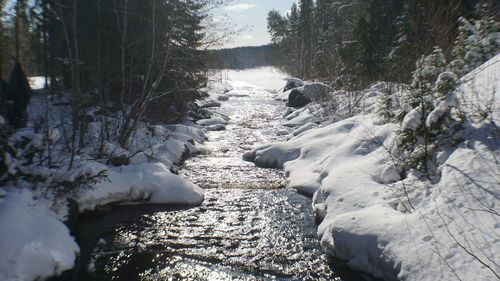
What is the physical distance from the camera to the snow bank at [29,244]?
3.57m

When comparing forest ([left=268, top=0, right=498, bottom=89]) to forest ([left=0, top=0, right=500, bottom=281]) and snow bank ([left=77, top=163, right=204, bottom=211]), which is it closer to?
forest ([left=0, top=0, right=500, bottom=281])

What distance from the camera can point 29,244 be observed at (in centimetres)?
378

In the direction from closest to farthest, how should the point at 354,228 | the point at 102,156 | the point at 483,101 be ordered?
1. the point at 354,228
2. the point at 483,101
3. the point at 102,156

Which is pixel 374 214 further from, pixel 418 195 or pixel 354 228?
pixel 418 195

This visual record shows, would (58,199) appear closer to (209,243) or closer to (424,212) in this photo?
(209,243)

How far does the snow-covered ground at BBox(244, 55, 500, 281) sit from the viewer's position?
3182 millimetres

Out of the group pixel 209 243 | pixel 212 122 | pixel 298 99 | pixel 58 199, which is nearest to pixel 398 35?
pixel 212 122

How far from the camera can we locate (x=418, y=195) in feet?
14.4

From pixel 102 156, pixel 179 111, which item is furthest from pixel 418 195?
pixel 179 111

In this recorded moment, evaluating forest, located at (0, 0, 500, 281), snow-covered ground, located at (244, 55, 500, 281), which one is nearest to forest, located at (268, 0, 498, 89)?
forest, located at (0, 0, 500, 281)

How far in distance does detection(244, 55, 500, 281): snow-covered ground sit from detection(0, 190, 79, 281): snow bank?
124 inches

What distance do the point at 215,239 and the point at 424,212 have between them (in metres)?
2.61

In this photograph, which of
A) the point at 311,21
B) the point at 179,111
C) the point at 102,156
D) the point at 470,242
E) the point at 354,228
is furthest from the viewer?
the point at 311,21

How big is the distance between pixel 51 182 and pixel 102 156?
2189 mm
